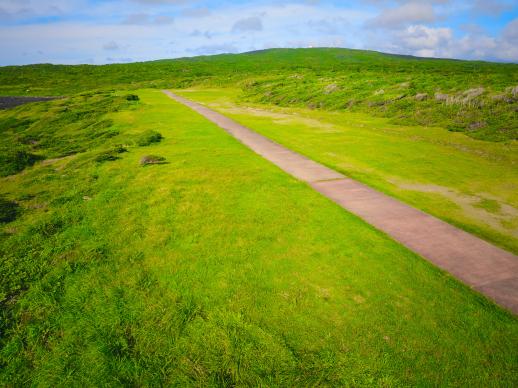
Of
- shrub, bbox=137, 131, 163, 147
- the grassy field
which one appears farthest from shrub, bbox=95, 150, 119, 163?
the grassy field

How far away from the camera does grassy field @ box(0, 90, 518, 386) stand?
3.79 m

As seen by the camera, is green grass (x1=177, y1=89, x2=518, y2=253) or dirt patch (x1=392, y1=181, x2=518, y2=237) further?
green grass (x1=177, y1=89, x2=518, y2=253)

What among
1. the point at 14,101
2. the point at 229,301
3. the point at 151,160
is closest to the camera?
the point at 229,301

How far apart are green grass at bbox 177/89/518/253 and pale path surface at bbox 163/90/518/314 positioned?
1.81 feet

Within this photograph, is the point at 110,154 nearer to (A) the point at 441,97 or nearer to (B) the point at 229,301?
(B) the point at 229,301

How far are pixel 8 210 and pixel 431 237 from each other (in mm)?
11348

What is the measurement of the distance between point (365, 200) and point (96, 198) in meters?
7.95

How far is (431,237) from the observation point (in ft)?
21.4

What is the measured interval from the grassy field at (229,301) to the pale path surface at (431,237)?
1.28ft

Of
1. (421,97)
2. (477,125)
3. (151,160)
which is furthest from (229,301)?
(421,97)

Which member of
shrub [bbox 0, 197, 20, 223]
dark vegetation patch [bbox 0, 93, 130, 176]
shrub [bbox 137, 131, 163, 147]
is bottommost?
shrub [bbox 0, 197, 20, 223]

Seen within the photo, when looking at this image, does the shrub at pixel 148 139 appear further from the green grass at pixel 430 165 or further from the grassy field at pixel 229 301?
Result: the grassy field at pixel 229 301

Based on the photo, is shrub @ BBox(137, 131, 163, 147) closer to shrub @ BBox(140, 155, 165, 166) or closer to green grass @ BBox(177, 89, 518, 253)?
shrub @ BBox(140, 155, 165, 166)

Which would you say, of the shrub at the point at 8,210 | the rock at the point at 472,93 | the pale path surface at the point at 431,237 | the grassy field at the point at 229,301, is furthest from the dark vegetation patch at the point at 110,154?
the rock at the point at 472,93
